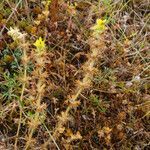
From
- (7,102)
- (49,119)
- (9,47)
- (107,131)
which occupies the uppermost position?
(9,47)

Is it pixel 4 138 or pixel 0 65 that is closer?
pixel 4 138

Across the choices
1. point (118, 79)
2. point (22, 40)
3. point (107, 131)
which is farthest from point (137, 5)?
point (22, 40)

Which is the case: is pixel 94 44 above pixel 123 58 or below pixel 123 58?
above

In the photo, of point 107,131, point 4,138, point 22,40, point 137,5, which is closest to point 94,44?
point 22,40

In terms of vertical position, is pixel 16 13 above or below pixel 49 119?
above

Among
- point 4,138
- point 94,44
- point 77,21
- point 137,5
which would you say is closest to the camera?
point 94,44

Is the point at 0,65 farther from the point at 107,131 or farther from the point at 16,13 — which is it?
the point at 107,131

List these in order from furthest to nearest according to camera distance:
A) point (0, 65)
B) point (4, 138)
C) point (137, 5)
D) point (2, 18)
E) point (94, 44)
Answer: point (137, 5) < point (2, 18) < point (0, 65) < point (4, 138) < point (94, 44)

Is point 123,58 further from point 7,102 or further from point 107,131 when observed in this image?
point 7,102

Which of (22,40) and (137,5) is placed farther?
(137,5)
